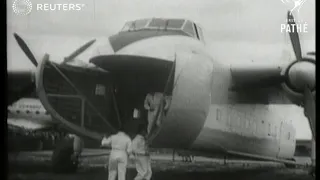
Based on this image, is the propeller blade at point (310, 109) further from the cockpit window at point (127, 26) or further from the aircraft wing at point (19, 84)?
the aircraft wing at point (19, 84)

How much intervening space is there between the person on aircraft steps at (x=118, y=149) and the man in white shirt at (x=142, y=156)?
30mm

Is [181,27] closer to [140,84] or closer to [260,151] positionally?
[140,84]

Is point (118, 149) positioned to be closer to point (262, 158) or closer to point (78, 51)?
point (78, 51)

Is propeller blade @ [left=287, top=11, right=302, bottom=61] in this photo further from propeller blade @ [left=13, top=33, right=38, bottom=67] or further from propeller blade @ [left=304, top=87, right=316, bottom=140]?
propeller blade @ [left=13, top=33, right=38, bottom=67]

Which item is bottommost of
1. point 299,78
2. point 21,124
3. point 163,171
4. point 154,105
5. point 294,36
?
point 163,171

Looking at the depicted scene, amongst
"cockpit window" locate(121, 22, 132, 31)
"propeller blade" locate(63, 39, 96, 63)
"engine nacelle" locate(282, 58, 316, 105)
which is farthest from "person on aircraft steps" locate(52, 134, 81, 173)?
"engine nacelle" locate(282, 58, 316, 105)

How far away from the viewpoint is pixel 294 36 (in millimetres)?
1822

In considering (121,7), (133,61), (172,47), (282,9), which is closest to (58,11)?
(121,7)

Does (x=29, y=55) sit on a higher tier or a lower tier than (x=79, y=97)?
higher

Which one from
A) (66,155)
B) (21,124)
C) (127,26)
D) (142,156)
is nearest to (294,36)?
(127,26)

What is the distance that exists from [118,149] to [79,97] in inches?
10.9

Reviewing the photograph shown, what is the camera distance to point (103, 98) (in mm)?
1827

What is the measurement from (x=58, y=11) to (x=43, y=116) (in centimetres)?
45

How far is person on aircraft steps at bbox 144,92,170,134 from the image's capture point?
1818 millimetres
